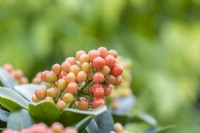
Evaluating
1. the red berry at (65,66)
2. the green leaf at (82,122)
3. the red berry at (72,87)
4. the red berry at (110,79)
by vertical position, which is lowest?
the green leaf at (82,122)

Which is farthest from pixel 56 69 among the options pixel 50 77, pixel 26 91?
pixel 26 91

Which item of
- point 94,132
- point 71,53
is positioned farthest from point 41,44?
point 94,132

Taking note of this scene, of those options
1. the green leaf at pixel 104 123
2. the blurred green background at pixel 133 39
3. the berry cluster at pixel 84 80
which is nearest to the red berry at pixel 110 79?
the berry cluster at pixel 84 80

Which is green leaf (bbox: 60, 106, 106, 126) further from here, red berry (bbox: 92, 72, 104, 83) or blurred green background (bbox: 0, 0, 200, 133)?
blurred green background (bbox: 0, 0, 200, 133)

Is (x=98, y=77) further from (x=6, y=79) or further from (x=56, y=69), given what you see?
(x=6, y=79)

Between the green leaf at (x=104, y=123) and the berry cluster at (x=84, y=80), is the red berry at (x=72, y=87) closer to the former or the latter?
the berry cluster at (x=84, y=80)

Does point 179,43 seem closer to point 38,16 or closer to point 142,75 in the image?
point 142,75

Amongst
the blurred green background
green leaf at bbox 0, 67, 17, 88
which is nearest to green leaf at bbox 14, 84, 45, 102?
green leaf at bbox 0, 67, 17, 88
